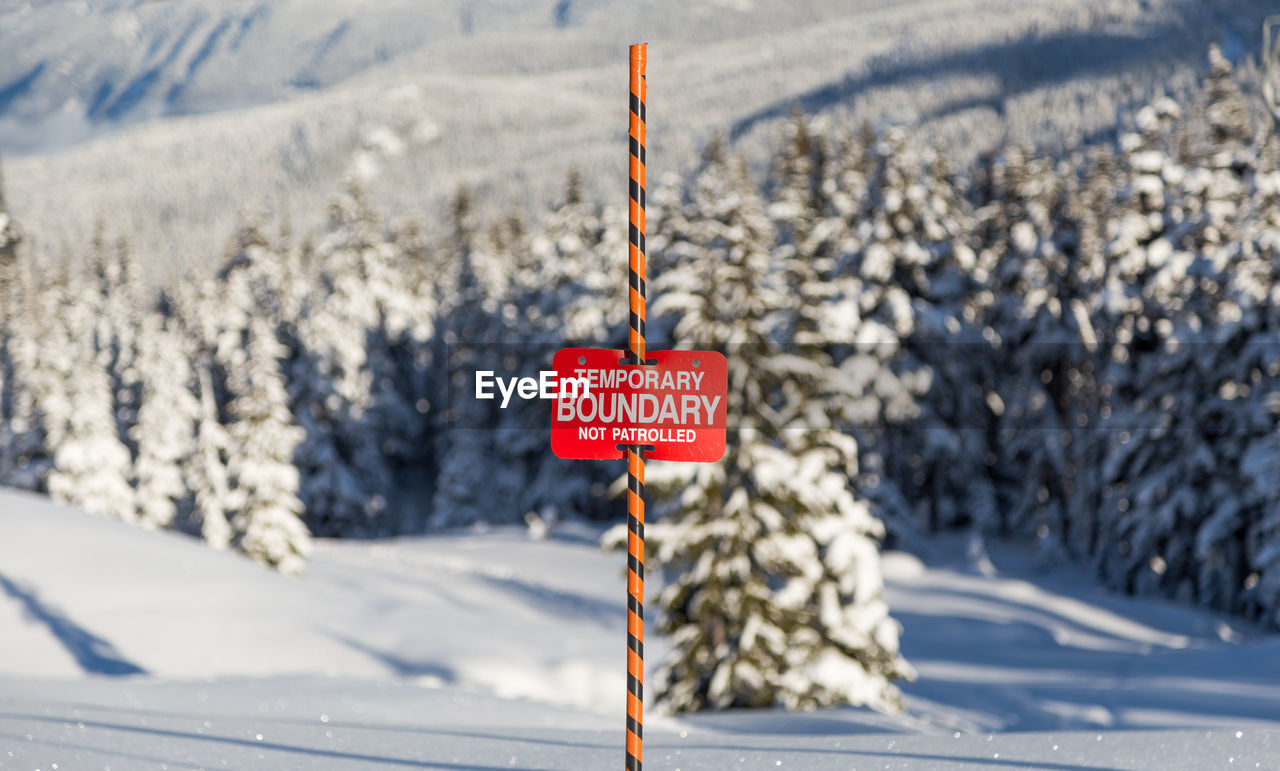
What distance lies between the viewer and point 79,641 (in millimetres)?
15297

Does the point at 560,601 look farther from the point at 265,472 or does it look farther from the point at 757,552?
the point at 757,552

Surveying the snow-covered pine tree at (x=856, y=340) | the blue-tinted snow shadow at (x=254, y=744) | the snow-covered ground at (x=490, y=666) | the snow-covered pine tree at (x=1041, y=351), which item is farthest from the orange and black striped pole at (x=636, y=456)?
the snow-covered pine tree at (x=1041, y=351)

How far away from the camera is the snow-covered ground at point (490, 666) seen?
6477 mm

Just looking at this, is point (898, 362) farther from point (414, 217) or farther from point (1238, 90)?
point (414, 217)

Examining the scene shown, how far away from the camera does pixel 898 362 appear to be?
30891 millimetres

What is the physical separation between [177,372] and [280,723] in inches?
1560

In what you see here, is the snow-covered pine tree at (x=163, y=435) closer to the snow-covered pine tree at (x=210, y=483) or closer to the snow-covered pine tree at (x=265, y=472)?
the snow-covered pine tree at (x=210, y=483)

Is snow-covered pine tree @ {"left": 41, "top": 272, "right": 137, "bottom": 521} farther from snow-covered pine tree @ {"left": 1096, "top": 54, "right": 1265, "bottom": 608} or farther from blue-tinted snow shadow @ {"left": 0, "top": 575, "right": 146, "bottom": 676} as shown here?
snow-covered pine tree @ {"left": 1096, "top": 54, "right": 1265, "bottom": 608}

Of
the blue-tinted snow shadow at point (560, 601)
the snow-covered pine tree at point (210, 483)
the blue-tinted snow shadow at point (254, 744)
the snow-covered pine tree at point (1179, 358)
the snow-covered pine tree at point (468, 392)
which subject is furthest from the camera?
the snow-covered pine tree at point (468, 392)

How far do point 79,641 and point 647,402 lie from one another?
1389 centimetres

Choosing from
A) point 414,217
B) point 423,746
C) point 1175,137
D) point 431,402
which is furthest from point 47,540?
point 414,217

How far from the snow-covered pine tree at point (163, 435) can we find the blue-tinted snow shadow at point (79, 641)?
25.8m

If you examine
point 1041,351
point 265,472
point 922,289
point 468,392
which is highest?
point 922,289

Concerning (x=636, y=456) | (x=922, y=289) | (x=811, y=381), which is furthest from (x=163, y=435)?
(x=636, y=456)
